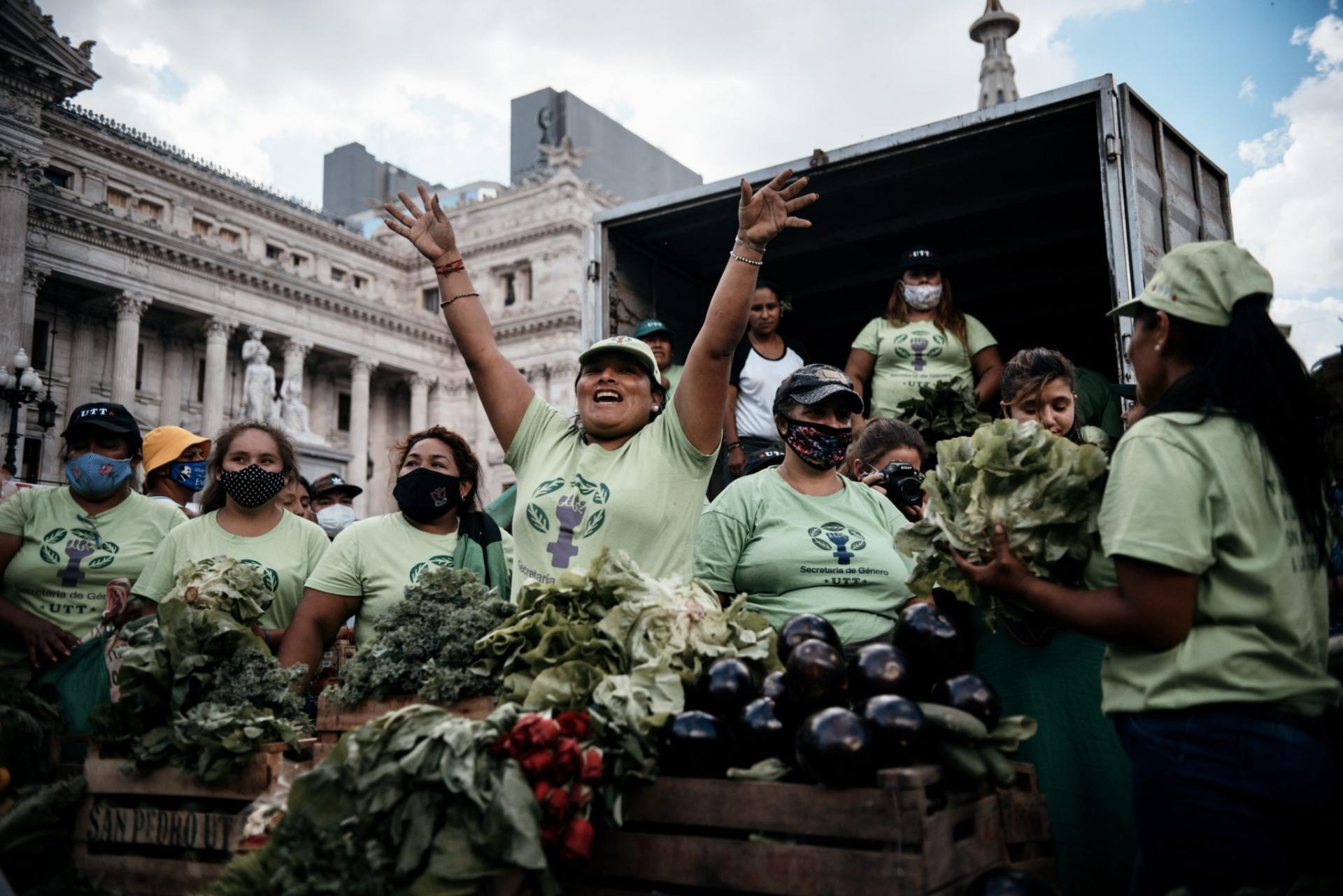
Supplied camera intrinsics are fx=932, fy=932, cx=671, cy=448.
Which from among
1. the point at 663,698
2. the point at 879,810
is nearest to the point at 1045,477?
the point at 879,810

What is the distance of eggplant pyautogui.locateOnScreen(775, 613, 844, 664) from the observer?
2.88 meters

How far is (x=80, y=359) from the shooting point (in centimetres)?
4116

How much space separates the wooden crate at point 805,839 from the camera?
2188 millimetres

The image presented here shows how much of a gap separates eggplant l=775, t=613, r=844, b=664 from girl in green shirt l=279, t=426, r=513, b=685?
1655 mm

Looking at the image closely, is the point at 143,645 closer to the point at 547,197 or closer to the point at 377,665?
the point at 377,665

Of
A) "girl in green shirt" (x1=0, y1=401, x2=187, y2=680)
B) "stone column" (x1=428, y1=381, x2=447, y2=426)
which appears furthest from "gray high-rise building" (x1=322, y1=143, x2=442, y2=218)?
"girl in green shirt" (x1=0, y1=401, x2=187, y2=680)

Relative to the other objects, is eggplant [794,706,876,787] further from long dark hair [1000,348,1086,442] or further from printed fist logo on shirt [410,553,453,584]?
printed fist logo on shirt [410,553,453,584]

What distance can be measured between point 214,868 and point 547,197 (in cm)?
5566

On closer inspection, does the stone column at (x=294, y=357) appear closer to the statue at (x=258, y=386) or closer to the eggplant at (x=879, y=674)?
the statue at (x=258, y=386)

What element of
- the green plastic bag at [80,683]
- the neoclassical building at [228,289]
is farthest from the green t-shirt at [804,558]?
the neoclassical building at [228,289]

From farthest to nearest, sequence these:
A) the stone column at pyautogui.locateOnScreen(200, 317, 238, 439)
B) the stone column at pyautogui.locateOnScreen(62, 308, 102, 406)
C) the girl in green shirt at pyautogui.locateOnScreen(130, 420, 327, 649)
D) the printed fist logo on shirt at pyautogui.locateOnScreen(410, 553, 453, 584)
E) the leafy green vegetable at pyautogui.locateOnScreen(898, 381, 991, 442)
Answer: the stone column at pyautogui.locateOnScreen(200, 317, 238, 439) → the stone column at pyautogui.locateOnScreen(62, 308, 102, 406) → the leafy green vegetable at pyautogui.locateOnScreen(898, 381, 991, 442) → the girl in green shirt at pyautogui.locateOnScreen(130, 420, 327, 649) → the printed fist logo on shirt at pyautogui.locateOnScreen(410, 553, 453, 584)

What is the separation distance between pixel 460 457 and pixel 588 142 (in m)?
70.7

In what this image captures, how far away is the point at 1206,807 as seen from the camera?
7.24ft

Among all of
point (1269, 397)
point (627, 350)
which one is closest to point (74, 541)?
point (627, 350)
